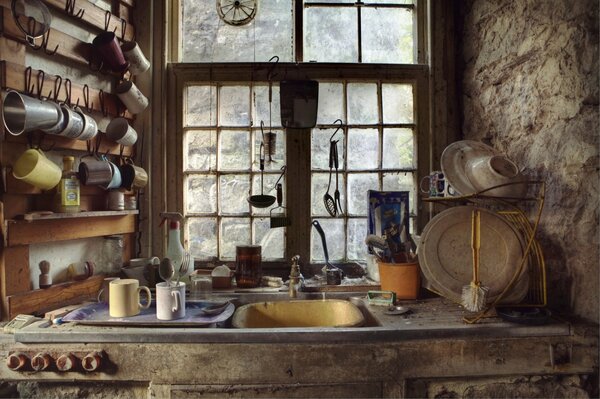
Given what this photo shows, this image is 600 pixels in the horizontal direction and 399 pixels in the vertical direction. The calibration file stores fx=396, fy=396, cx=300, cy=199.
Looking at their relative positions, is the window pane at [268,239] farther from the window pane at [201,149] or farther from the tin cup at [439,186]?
the tin cup at [439,186]

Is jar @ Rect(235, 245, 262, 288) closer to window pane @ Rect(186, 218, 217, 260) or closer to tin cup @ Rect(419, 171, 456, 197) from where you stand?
window pane @ Rect(186, 218, 217, 260)

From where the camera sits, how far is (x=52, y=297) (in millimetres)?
1732

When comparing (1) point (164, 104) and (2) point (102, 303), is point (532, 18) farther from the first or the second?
(2) point (102, 303)

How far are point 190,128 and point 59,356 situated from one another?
4.58 feet

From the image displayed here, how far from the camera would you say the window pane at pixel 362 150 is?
243cm

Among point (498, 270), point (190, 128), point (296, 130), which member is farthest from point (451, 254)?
point (190, 128)

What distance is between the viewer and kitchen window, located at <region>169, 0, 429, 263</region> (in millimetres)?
2385

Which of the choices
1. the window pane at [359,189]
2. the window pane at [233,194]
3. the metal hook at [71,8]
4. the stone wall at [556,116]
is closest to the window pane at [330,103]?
the window pane at [359,189]

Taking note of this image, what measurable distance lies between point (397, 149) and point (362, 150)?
217 millimetres

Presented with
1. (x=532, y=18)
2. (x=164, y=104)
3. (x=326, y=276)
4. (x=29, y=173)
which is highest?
(x=532, y=18)

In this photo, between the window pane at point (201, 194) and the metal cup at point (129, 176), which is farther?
the window pane at point (201, 194)

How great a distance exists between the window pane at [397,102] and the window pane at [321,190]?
1.58 ft

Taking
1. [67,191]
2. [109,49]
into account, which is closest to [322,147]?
[109,49]

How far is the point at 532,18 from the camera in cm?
181
